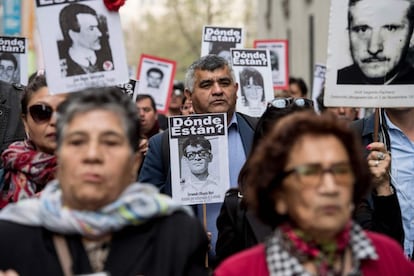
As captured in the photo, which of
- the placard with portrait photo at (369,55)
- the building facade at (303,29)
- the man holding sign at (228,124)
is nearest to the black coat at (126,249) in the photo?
the placard with portrait photo at (369,55)

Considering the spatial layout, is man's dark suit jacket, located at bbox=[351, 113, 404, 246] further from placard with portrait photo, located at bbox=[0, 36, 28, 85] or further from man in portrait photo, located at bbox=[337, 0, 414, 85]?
placard with portrait photo, located at bbox=[0, 36, 28, 85]

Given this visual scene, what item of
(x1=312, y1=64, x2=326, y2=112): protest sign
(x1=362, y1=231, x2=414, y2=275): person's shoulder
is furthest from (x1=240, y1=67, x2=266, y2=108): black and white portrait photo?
(x1=362, y1=231, x2=414, y2=275): person's shoulder

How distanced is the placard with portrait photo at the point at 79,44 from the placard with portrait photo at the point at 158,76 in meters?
7.42

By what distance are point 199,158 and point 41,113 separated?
1.90m

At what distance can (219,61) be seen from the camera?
7.74m

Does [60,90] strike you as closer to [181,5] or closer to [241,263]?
[241,263]

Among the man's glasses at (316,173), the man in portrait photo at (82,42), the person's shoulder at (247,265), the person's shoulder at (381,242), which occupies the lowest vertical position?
the person's shoulder at (247,265)

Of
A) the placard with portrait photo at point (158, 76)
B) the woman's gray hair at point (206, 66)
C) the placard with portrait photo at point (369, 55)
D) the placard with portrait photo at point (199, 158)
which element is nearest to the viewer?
the placard with portrait photo at point (369, 55)

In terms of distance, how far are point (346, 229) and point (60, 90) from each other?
1758 mm

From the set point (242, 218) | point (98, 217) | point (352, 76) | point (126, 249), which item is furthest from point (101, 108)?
point (352, 76)

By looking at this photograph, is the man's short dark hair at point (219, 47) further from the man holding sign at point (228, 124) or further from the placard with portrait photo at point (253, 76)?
the man holding sign at point (228, 124)

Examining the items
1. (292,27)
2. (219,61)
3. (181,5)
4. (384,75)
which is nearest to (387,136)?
(384,75)

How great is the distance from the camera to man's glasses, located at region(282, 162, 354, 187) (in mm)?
3670

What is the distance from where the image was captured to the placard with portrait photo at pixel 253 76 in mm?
9594
